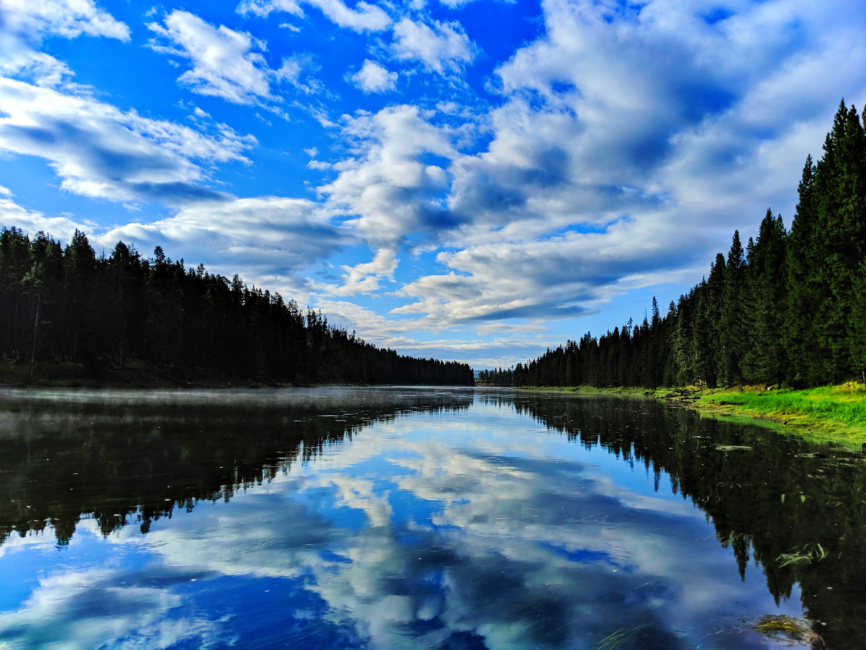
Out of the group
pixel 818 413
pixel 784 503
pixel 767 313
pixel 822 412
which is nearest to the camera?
pixel 784 503

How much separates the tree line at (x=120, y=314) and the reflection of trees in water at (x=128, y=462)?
5523 cm

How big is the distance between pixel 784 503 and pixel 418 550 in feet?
31.8

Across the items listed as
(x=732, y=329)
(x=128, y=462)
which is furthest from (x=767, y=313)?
(x=128, y=462)

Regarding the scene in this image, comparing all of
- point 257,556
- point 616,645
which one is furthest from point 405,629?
point 257,556

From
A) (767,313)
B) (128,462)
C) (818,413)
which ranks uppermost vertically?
(767,313)

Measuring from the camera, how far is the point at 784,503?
1134 centimetres

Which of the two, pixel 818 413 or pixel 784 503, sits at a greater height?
pixel 818 413

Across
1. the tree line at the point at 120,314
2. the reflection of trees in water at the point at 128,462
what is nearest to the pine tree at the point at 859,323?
the reflection of trees in water at the point at 128,462

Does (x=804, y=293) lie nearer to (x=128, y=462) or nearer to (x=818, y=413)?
(x=818, y=413)

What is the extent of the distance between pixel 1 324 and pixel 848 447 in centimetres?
10362

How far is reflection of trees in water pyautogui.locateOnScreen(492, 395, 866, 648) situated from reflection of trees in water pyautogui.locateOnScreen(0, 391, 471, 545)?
37.7 ft

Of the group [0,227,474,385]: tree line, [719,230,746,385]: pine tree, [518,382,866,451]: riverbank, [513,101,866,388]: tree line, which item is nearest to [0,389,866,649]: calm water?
[518,382,866,451]: riverbank

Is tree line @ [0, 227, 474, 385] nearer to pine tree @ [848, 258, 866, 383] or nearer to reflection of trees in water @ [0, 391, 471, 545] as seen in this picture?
reflection of trees in water @ [0, 391, 471, 545]

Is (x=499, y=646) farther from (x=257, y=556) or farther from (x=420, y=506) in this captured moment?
(x=420, y=506)
